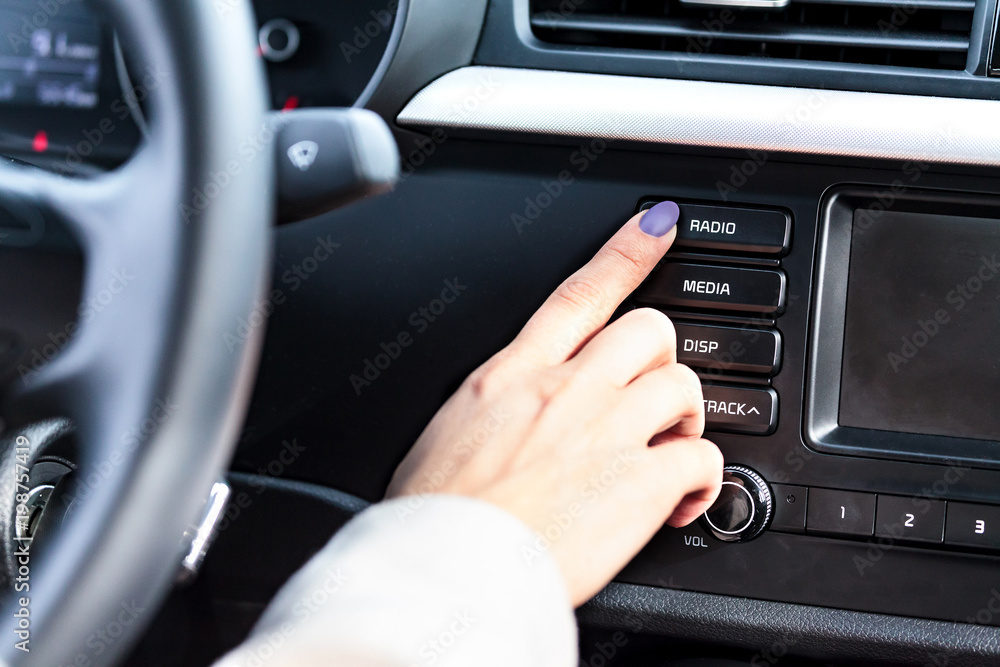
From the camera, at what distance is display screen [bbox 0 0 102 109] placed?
92cm

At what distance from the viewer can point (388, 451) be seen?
3.04 feet

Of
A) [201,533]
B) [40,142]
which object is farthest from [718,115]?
[40,142]

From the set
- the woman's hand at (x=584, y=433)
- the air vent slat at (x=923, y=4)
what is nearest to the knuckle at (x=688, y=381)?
the woman's hand at (x=584, y=433)

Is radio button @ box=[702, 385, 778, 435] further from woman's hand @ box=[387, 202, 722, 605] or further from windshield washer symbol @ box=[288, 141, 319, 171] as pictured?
windshield washer symbol @ box=[288, 141, 319, 171]

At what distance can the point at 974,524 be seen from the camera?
824mm

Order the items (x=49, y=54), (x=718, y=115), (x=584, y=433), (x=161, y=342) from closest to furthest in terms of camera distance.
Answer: (x=161, y=342), (x=584, y=433), (x=718, y=115), (x=49, y=54)

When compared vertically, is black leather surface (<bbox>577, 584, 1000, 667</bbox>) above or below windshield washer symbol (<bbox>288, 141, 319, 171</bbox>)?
below

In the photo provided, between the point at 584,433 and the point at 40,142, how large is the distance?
666mm

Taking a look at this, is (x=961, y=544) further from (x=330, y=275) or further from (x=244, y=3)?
(x=244, y=3)

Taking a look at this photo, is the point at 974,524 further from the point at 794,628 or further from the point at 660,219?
the point at 660,219

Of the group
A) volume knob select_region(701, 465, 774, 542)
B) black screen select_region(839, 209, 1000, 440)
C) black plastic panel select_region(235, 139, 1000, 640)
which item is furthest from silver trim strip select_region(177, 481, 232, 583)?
black screen select_region(839, 209, 1000, 440)

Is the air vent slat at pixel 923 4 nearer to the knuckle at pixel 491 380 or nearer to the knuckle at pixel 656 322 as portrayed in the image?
the knuckle at pixel 656 322

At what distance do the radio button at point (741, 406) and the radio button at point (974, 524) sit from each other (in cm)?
18

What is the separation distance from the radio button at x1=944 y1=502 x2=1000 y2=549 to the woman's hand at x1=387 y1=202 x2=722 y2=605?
0.74 feet
